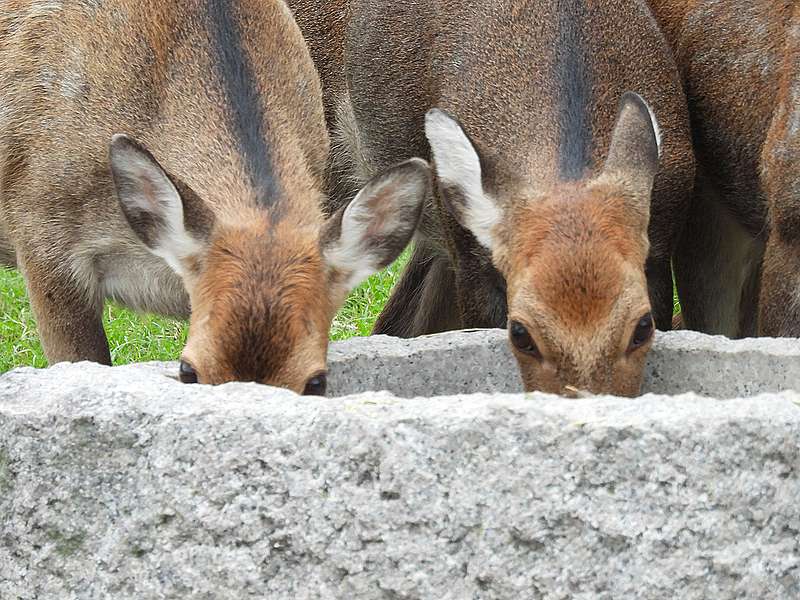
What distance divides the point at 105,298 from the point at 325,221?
1.74 metres

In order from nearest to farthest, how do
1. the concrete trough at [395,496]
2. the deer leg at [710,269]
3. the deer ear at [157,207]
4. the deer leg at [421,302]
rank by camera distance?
the concrete trough at [395,496], the deer ear at [157,207], the deer leg at [710,269], the deer leg at [421,302]

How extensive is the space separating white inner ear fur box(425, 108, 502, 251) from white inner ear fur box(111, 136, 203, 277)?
1.25 metres

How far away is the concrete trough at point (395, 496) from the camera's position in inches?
166

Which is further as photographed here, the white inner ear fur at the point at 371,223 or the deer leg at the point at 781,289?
the deer leg at the point at 781,289

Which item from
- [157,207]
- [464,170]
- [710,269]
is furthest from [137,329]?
[464,170]

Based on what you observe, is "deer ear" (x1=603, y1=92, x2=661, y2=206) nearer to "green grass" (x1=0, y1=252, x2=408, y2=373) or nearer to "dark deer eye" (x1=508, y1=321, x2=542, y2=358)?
"dark deer eye" (x1=508, y1=321, x2=542, y2=358)

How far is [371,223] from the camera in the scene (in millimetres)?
6289

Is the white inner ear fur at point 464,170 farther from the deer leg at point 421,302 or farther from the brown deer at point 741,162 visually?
the deer leg at point 421,302

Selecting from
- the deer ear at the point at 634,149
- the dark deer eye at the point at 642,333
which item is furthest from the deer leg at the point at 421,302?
the dark deer eye at the point at 642,333

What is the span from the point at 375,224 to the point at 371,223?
1.2 inches

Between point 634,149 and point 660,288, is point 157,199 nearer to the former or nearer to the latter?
point 634,149

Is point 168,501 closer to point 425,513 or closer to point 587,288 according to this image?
point 425,513

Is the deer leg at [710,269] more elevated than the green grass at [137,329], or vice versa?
the deer leg at [710,269]

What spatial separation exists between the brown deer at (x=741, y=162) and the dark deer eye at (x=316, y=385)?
253 centimetres
